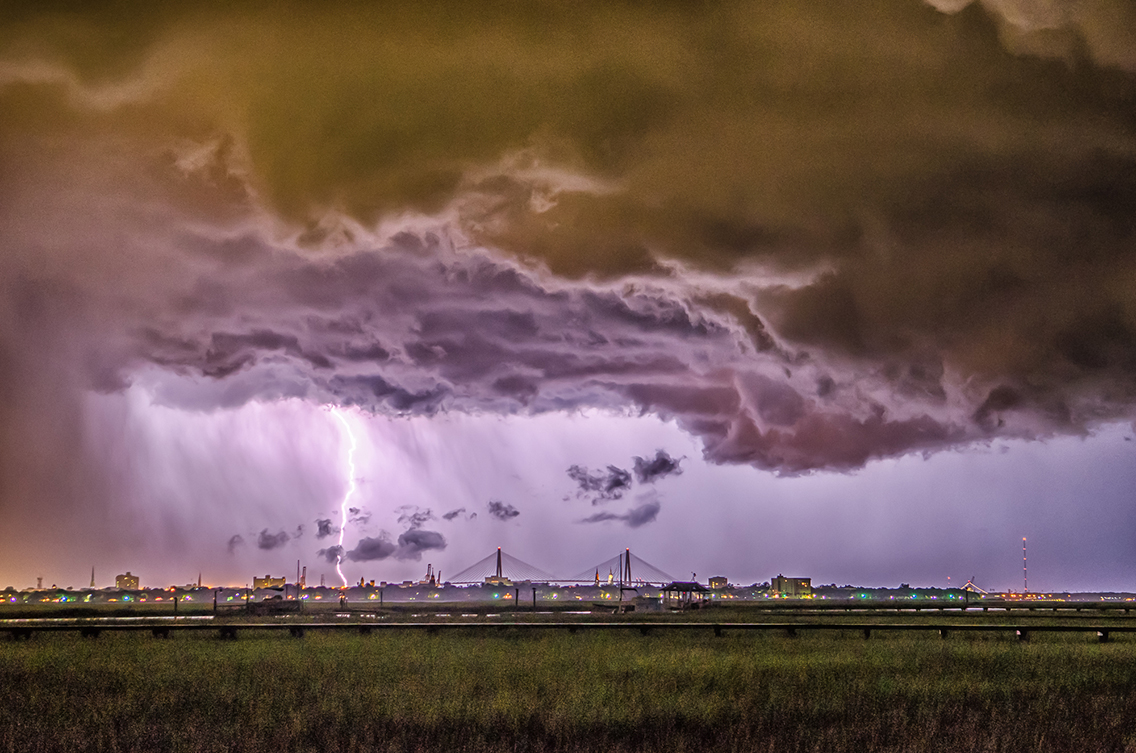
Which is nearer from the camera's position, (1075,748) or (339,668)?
(1075,748)

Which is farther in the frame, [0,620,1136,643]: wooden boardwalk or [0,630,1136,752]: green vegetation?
[0,620,1136,643]: wooden boardwalk


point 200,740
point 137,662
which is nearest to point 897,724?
point 200,740

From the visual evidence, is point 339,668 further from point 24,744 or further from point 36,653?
point 36,653

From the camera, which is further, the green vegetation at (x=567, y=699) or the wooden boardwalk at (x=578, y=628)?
the wooden boardwalk at (x=578, y=628)

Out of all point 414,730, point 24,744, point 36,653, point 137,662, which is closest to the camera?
point 24,744

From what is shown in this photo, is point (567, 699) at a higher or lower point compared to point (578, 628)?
higher

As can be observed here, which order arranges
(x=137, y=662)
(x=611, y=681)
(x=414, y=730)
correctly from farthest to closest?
(x=137, y=662), (x=611, y=681), (x=414, y=730)

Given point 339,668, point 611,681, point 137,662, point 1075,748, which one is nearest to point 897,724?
point 1075,748

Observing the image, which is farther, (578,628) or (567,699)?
(578,628)
